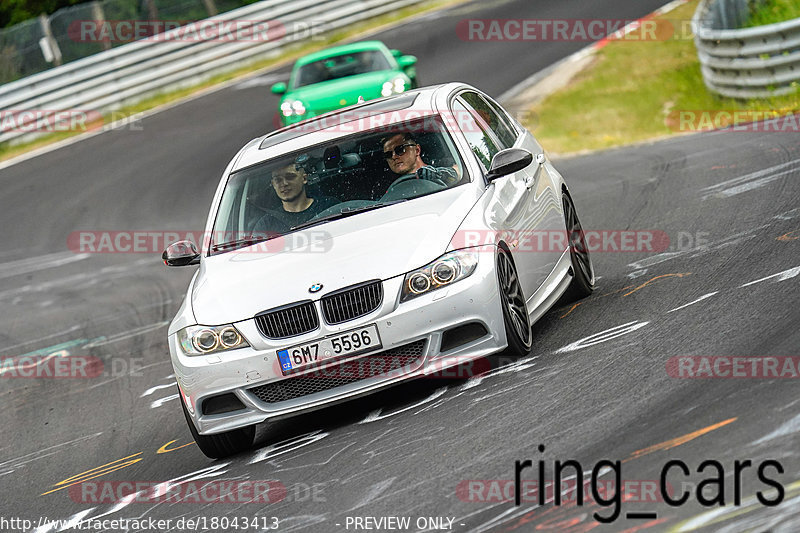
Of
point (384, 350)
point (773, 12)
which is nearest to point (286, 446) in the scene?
point (384, 350)

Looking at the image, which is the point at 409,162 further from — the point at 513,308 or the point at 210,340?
the point at 210,340

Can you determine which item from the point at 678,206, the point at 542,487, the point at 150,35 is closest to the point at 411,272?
the point at 542,487

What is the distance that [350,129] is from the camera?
7746mm

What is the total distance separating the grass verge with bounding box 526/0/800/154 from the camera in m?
17.9

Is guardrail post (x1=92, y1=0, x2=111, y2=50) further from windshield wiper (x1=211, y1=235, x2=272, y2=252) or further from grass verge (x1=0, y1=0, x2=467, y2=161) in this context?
windshield wiper (x1=211, y1=235, x2=272, y2=252)

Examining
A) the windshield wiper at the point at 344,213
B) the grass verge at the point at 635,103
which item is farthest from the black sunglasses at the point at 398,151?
the grass verge at the point at 635,103

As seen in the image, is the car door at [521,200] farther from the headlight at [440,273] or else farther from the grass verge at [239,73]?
the grass verge at [239,73]

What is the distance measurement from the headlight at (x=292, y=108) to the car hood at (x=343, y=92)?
0.22 feet

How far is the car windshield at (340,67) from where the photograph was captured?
18375 millimetres

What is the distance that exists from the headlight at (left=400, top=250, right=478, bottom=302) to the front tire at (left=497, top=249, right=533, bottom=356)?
7.5 inches

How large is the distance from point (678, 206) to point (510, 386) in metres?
5.20

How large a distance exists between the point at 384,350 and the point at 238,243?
5.08 ft

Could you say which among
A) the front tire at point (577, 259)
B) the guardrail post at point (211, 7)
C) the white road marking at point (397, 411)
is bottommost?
the guardrail post at point (211, 7)

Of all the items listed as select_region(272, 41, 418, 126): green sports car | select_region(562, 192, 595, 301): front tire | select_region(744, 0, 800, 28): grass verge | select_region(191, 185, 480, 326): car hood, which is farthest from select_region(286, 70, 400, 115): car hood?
select_region(191, 185, 480, 326): car hood
